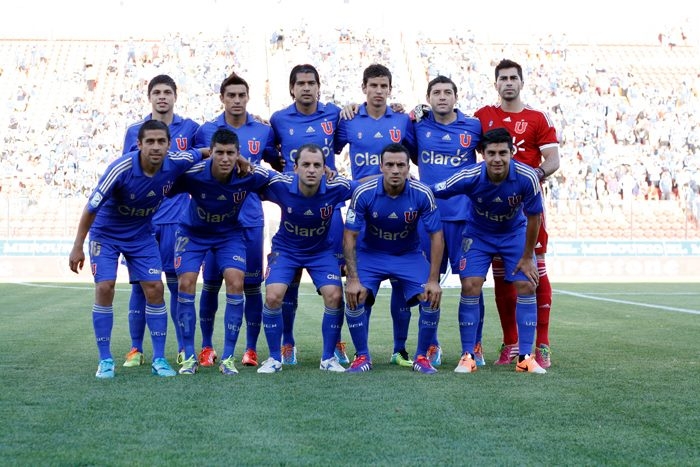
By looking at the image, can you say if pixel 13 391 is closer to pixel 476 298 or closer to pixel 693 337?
pixel 476 298

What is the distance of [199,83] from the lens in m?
33.6

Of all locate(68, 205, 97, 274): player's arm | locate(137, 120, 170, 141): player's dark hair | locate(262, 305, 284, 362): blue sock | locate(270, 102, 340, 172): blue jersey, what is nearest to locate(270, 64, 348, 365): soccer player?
locate(270, 102, 340, 172): blue jersey

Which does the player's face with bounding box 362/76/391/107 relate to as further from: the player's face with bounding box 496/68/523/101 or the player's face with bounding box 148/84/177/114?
the player's face with bounding box 148/84/177/114

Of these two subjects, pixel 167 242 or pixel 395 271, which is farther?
pixel 167 242

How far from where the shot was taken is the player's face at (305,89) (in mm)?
7484

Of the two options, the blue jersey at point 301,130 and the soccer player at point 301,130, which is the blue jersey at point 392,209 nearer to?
the soccer player at point 301,130

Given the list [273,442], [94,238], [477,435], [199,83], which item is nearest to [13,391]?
[94,238]

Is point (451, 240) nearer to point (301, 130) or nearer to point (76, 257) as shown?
point (301, 130)

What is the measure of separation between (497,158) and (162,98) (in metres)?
2.56

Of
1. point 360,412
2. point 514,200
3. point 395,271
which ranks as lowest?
point 360,412

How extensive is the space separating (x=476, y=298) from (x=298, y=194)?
1.45 m

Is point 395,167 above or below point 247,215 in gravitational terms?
above

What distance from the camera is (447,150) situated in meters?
7.49

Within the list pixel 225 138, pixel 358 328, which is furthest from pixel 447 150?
pixel 225 138
